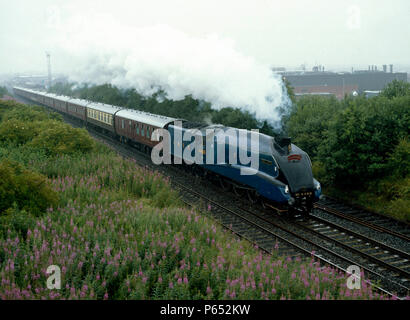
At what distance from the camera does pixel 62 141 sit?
19.0 m

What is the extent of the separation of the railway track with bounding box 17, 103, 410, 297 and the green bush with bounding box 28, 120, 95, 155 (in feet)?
20.6

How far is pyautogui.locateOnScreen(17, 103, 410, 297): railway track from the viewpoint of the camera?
10.6 m

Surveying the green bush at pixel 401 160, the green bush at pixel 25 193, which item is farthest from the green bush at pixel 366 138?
the green bush at pixel 25 193

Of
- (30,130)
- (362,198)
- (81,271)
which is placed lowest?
(362,198)

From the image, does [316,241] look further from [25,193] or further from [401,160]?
[25,193]

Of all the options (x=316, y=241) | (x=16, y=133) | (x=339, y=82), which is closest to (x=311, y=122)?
(x=316, y=241)

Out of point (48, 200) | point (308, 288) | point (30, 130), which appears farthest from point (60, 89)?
point (308, 288)

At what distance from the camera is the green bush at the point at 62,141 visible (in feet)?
60.7

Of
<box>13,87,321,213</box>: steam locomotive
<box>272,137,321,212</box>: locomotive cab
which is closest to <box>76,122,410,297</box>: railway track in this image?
<box>13,87,321,213</box>: steam locomotive

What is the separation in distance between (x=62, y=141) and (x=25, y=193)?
913 cm

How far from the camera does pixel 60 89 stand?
3652 inches

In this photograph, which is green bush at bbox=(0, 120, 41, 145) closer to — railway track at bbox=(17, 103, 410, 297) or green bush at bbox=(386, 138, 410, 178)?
railway track at bbox=(17, 103, 410, 297)
